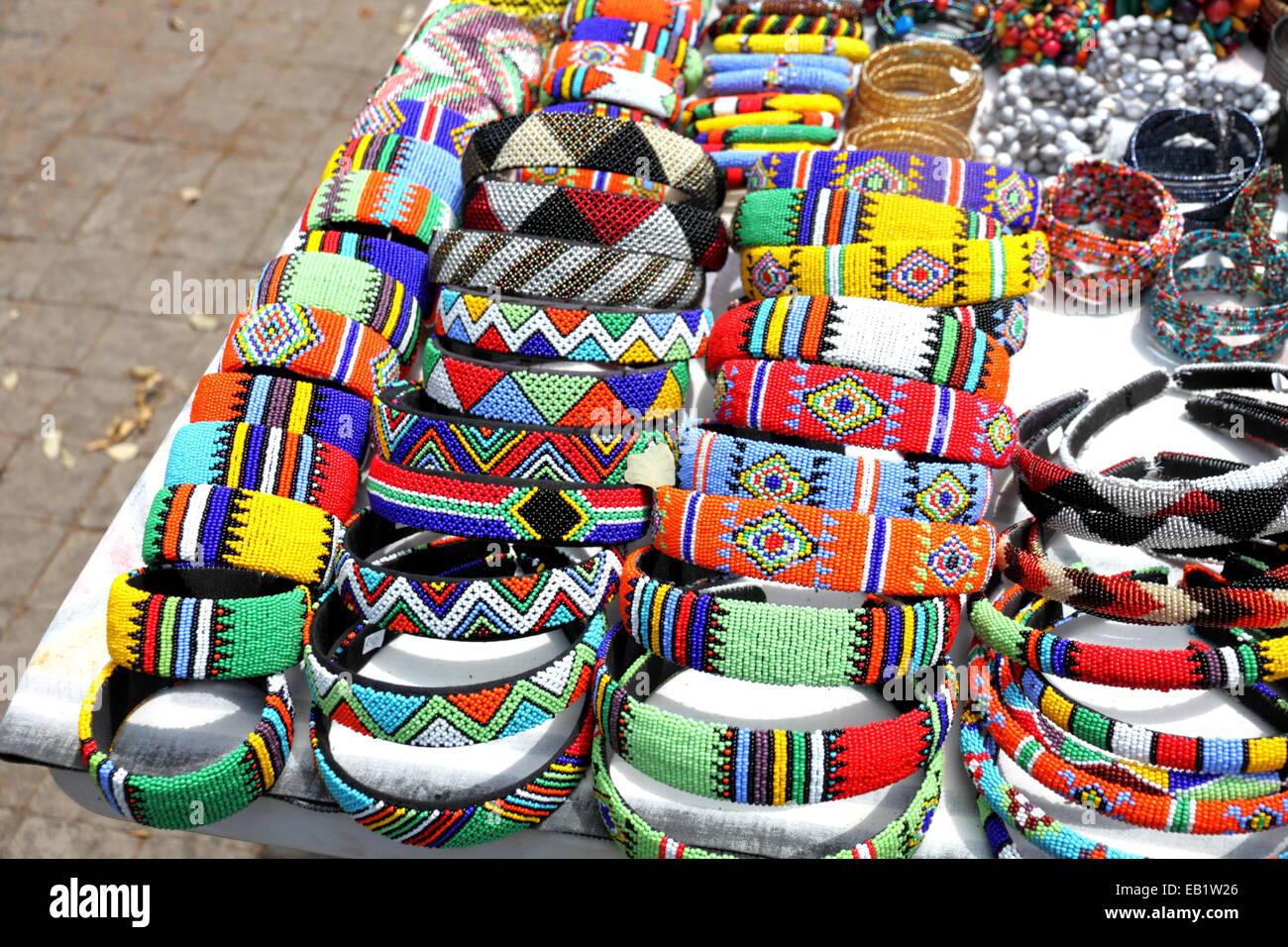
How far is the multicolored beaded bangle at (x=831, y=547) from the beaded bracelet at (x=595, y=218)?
65cm

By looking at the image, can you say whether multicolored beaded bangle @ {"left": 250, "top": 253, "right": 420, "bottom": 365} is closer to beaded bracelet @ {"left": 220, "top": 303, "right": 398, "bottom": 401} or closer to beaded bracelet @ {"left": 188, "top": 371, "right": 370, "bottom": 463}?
beaded bracelet @ {"left": 220, "top": 303, "right": 398, "bottom": 401}

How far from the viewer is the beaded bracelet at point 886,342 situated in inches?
77.7

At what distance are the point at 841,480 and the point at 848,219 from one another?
2.16 ft

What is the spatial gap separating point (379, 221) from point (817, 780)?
1468 millimetres

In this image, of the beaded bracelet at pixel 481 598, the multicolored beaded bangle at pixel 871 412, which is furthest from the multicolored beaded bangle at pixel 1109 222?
the beaded bracelet at pixel 481 598

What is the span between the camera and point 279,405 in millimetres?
2137

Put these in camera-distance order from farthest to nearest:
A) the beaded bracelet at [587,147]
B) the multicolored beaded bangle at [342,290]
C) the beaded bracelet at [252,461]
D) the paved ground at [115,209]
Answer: the paved ground at [115,209]
the beaded bracelet at [587,147]
the multicolored beaded bangle at [342,290]
the beaded bracelet at [252,461]

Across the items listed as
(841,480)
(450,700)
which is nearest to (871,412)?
(841,480)

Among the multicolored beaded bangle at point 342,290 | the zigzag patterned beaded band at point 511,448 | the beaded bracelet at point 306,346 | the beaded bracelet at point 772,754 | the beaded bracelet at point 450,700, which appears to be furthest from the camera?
the multicolored beaded bangle at point 342,290

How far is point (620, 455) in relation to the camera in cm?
194

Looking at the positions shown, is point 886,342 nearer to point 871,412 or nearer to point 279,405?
point 871,412

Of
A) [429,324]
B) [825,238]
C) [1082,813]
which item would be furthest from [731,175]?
[1082,813]

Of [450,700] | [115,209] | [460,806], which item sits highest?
[450,700]

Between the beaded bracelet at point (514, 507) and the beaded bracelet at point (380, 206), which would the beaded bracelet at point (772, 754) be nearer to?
the beaded bracelet at point (514, 507)
